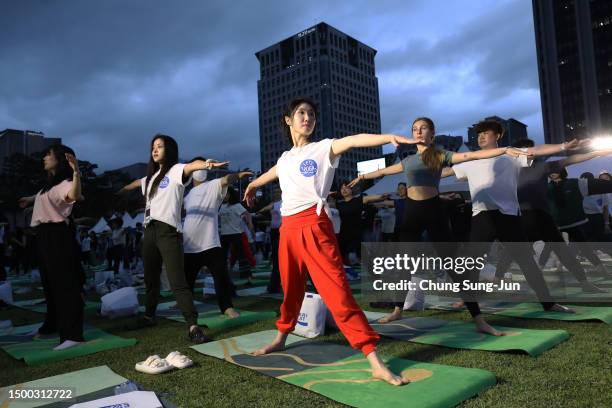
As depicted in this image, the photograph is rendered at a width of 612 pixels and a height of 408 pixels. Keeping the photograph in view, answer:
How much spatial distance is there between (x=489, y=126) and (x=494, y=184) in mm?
683

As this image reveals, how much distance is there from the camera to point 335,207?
9.50m

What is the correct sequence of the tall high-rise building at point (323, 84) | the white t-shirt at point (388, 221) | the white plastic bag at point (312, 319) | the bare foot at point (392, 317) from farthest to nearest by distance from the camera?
1. the tall high-rise building at point (323, 84)
2. the white t-shirt at point (388, 221)
3. the bare foot at point (392, 317)
4. the white plastic bag at point (312, 319)

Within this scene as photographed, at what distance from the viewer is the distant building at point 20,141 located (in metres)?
80.9

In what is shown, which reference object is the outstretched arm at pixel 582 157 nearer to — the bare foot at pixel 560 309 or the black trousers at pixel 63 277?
the bare foot at pixel 560 309

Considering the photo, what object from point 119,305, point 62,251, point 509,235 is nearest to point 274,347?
point 62,251

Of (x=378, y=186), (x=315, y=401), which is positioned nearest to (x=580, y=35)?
(x=378, y=186)

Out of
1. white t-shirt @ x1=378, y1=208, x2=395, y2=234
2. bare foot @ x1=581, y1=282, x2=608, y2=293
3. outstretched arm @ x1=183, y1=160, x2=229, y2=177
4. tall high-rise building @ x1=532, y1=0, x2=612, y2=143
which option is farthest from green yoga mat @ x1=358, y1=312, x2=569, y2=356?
tall high-rise building @ x1=532, y1=0, x2=612, y2=143

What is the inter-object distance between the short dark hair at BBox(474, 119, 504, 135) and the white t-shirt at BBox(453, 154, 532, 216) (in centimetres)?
32

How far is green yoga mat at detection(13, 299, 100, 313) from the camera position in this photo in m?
7.14

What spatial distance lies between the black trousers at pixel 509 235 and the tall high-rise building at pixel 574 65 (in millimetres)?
97291

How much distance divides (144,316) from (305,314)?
222 cm

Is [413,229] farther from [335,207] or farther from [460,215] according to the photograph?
[460,215]

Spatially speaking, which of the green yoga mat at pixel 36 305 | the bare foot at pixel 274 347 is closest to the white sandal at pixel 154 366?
the bare foot at pixel 274 347

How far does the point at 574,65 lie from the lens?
319 feet
